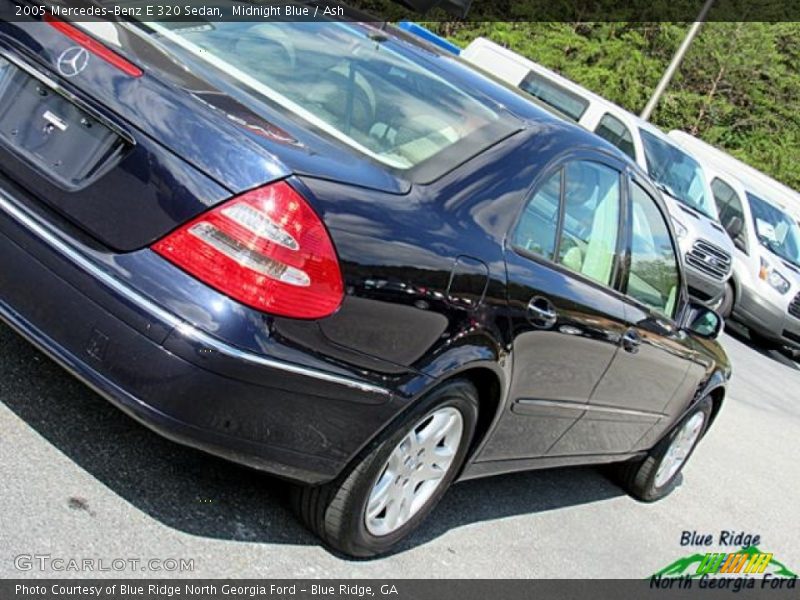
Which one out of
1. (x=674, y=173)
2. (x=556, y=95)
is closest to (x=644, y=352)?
(x=674, y=173)

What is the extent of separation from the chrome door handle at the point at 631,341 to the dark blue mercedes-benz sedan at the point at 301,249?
1.11ft

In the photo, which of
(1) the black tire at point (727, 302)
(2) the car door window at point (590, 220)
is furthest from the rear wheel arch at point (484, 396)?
(1) the black tire at point (727, 302)

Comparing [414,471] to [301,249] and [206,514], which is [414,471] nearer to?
[206,514]

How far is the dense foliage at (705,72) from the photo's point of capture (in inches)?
1167

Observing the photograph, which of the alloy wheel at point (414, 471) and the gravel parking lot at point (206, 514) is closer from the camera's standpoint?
the gravel parking lot at point (206, 514)

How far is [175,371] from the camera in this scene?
2883 mm

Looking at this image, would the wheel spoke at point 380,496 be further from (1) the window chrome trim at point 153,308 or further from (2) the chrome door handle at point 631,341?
(2) the chrome door handle at point 631,341

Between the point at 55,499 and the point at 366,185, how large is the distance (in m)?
1.31

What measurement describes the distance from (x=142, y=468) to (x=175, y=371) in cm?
78

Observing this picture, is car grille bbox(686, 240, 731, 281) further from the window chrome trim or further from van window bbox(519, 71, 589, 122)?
the window chrome trim

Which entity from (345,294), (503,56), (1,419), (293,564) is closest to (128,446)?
(1,419)

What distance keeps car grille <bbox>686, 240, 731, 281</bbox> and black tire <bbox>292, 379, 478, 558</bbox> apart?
892 centimetres

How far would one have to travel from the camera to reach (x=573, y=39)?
29.7 metres

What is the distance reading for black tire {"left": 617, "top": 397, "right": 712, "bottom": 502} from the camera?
565 cm
